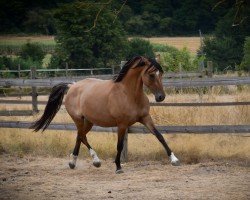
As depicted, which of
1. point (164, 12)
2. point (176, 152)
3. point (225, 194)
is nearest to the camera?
point (225, 194)

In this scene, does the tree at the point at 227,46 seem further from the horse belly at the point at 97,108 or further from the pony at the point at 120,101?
the horse belly at the point at 97,108

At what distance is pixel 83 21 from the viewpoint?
34812 millimetres

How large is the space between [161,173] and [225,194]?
1831mm

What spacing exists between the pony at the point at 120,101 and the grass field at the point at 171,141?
86 cm

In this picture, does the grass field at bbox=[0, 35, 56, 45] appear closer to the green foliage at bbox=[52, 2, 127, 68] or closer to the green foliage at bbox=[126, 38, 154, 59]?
the green foliage at bbox=[52, 2, 127, 68]

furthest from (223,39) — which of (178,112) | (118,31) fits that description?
(178,112)

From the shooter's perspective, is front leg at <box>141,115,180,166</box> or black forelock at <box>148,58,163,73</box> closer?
front leg at <box>141,115,180,166</box>

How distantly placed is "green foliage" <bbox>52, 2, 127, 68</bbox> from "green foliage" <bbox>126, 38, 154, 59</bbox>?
0.84m

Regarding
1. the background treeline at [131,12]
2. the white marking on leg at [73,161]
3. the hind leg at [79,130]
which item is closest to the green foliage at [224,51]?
the background treeline at [131,12]

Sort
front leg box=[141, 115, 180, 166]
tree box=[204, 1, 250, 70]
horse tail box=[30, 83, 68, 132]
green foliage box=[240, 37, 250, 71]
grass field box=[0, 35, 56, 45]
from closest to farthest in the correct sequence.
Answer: front leg box=[141, 115, 180, 166], horse tail box=[30, 83, 68, 132], grass field box=[0, 35, 56, 45], green foliage box=[240, 37, 250, 71], tree box=[204, 1, 250, 70]

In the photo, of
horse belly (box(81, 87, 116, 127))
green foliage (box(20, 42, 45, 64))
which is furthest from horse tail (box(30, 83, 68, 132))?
green foliage (box(20, 42, 45, 64))

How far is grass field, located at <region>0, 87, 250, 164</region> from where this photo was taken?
8.88 metres

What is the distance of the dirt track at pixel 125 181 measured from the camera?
21.1ft

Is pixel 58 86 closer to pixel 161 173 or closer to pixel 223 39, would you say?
pixel 161 173
